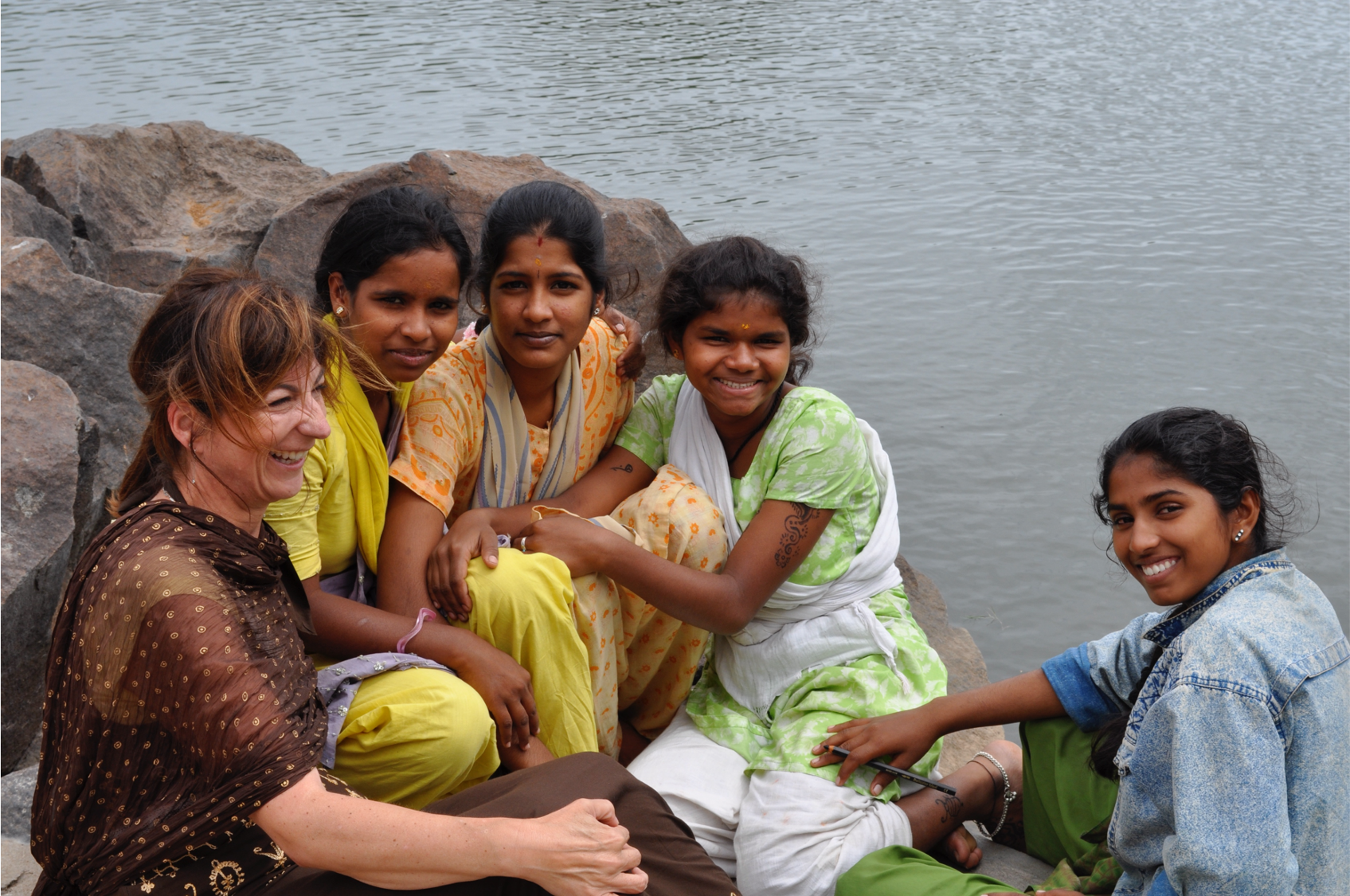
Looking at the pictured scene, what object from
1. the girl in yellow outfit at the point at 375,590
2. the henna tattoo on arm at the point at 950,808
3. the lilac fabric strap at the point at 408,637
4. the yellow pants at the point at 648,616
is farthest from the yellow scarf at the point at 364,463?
the henna tattoo on arm at the point at 950,808

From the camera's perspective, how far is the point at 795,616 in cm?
278

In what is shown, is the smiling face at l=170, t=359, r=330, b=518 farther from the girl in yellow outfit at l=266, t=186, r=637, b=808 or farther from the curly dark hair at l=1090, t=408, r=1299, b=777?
the curly dark hair at l=1090, t=408, r=1299, b=777

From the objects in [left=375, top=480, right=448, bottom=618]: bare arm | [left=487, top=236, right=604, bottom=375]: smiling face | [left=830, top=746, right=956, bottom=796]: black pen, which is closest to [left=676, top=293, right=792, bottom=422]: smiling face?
[left=487, top=236, right=604, bottom=375]: smiling face

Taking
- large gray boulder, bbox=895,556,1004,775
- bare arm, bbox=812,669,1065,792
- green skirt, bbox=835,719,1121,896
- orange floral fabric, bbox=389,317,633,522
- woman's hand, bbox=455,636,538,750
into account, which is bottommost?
large gray boulder, bbox=895,556,1004,775

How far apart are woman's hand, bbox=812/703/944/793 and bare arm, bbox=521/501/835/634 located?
0.33m

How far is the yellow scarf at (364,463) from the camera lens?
2.49 metres

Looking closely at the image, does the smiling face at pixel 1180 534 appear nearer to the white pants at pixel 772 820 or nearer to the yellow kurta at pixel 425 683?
the white pants at pixel 772 820

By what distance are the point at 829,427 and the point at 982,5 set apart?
43.6 ft

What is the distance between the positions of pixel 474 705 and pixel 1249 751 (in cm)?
133

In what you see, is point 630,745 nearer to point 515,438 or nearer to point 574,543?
point 574,543

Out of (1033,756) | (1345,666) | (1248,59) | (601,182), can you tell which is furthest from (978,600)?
(1248,59)

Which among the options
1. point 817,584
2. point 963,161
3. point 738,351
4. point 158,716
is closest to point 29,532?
point 158,716

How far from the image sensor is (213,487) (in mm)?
1810

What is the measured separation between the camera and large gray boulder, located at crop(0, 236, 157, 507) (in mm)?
3857
